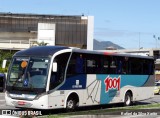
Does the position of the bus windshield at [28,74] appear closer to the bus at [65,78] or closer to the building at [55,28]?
the bus at [65,78]

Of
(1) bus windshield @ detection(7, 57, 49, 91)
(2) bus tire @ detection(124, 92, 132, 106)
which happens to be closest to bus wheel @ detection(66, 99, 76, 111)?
(1) bus windshield @ detection(7, 57, 49, 91)

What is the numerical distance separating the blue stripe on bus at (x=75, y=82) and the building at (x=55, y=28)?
205ft

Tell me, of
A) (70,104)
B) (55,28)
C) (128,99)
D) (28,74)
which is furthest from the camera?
(55,28)

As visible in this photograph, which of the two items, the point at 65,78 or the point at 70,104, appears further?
the point at 70,104

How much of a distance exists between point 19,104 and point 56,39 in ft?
223

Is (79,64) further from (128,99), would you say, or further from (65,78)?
(128,99)

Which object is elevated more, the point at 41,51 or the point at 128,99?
the point at 41,51

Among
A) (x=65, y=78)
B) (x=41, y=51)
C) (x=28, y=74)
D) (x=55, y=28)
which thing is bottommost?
(x=65, y=78)

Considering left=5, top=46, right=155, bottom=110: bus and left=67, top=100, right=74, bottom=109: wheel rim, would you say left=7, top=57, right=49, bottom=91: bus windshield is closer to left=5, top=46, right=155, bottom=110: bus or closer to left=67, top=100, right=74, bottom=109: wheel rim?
left=5, top=46, right=155, bottom=110: bus

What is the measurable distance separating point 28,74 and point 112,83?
20.5 feet

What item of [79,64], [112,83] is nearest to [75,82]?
[79,64]

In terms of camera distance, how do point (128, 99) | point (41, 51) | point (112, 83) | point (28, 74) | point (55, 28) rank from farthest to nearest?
point (55, 28) → point (128, 99) → point (112, 83) → point (41, 51) → point (28, 74)

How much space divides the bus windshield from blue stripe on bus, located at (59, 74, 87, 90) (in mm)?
1184

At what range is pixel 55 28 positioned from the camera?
8544 cm
